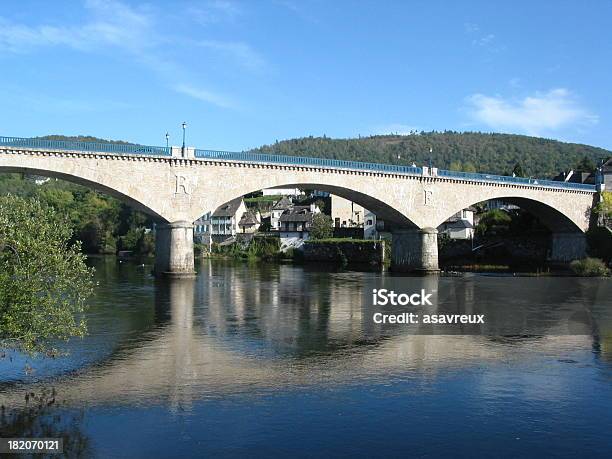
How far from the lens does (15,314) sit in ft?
51.6

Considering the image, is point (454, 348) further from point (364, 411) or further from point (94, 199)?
point (94, 199)

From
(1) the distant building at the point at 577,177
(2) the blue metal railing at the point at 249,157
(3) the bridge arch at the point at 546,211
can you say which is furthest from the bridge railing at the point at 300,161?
(1) the distant building at the point at 577,177

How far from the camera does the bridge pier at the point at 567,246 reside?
80.0 metres

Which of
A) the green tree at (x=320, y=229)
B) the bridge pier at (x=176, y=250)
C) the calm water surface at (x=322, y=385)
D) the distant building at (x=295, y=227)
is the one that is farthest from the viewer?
the distant building at (x=295, y=227)

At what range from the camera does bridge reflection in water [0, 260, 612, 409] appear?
18297 mm

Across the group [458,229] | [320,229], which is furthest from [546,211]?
[320,229]

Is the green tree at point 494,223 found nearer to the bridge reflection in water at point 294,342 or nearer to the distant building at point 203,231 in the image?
the bridge reflection in water at point 294,342

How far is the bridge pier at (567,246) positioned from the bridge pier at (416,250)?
24191 mm

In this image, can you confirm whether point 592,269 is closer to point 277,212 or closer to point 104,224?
point 277,212

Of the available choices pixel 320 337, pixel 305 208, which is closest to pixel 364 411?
pixel 320 337

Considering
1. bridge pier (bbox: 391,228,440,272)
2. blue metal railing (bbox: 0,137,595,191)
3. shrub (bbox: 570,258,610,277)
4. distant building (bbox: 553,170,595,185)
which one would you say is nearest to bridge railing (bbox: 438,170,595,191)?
blue metal railing (bbox: 0,137,595,191)

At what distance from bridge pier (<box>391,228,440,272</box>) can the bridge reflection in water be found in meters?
18.6

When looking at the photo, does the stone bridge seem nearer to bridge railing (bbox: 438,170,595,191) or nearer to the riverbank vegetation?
bridge railing (bbox: 438,170,595,191)

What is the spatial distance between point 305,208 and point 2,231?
95.0 metres
